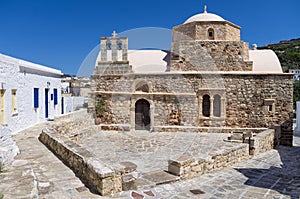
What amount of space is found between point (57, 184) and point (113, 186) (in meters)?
0.93

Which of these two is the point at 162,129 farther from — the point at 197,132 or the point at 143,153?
the point at 143,153

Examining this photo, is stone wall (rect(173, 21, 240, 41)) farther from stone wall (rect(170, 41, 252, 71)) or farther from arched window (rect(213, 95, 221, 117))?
arched window (rect(213, 95, 221, 117))

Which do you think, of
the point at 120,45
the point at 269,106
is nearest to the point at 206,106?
the point at 269,106

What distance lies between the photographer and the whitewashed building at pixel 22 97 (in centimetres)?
696

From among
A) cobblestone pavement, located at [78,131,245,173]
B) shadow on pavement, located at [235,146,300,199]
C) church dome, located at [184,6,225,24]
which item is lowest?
cobblestone pavement, located at [78,131,245,173]

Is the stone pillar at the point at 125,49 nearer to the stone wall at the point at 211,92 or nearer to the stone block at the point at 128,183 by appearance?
the stone wall at the point at 211,92

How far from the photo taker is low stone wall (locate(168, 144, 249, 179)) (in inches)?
184

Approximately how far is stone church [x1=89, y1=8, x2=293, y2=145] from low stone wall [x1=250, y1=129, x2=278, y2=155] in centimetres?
231

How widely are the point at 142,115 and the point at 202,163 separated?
8264 millimetres

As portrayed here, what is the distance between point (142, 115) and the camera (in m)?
13.3

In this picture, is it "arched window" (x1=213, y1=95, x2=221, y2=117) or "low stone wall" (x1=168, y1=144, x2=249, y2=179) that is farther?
"arched window" (x1=213, y1=95, x2=221, y2=117)

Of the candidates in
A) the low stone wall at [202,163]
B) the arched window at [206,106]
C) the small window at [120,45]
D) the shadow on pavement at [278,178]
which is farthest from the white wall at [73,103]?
the shadow on pavement at [278,178]

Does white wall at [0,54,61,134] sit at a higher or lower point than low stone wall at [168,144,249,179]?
higher

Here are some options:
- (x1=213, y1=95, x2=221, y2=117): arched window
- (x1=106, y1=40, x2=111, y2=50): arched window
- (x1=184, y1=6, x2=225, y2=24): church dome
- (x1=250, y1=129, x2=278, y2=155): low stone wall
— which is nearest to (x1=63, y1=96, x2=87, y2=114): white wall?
(x1=106, y1=40, x2=111, y2=50): arched window
